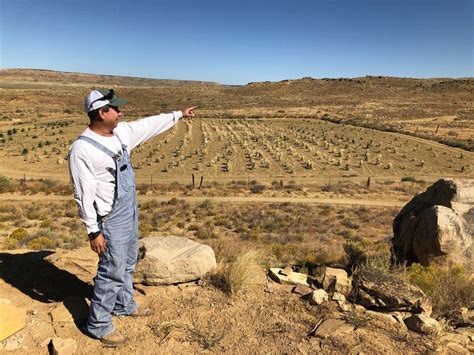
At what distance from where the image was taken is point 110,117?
394 cm

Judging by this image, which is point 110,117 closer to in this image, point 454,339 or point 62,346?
point 62,346

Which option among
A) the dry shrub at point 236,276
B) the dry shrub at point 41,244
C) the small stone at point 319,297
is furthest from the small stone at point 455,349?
the dry shrub at point 41,244

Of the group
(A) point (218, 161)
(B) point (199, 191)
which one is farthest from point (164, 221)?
(A) point (218, 161)

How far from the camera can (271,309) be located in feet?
16.5

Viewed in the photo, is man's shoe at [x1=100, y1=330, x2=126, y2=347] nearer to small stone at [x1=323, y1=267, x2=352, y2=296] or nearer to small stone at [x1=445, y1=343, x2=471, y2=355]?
small stone at [x1=323, y1=267, x2=352, y2=296]

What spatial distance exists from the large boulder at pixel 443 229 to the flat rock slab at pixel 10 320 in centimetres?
529

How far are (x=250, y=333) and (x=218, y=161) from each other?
2946cm

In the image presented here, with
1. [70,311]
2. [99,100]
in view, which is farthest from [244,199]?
[99,100]

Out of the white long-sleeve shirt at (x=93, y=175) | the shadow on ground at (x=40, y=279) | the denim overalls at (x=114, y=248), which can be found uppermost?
the white long-sleeve shirt at (x=93, y=175)

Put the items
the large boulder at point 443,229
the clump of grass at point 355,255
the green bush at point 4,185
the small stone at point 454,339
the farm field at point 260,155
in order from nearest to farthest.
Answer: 1. the small stone at point 454,339
2. the large boulder at point 443,229
3. the clump of grass at point 355,255
4. the green bush at point 4,185
5. the farm field at point 260,155

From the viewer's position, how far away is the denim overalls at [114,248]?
4078 mm

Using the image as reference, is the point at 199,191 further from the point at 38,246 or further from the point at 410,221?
the point at 410,221

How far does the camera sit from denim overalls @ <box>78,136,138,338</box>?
408 cm

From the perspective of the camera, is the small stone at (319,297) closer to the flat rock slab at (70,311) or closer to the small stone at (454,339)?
the small stone at (454,339)
